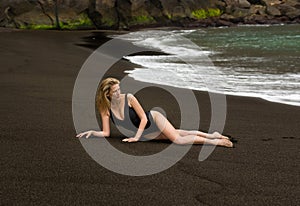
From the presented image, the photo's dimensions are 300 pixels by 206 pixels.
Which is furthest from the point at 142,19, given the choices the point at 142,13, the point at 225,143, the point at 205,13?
the point at 225,143

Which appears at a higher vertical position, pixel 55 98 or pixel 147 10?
pixel 55 98

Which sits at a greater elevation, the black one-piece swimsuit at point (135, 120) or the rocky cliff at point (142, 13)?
the black one-piece swimsuit at point (135, 120)

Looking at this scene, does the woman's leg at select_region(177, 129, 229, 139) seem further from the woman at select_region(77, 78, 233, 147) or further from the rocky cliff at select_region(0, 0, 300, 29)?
the rocky cliff at select_region(0, 0, 300, 29)

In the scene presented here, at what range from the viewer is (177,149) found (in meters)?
5.39

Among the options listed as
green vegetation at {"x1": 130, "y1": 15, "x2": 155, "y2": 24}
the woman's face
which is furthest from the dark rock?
the woman's face

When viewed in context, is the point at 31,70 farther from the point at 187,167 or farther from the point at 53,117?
the point at 187,167

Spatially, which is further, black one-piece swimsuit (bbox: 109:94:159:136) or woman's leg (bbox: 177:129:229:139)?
woman's leg (bbox: 177:129:229:139)

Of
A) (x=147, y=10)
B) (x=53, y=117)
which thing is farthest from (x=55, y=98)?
(x=147, y=10)

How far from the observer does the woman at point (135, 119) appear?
5504mm

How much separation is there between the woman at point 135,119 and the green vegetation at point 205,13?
52.0m

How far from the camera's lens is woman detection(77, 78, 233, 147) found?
550cm

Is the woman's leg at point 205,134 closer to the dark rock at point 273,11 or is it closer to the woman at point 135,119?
the woman at point 135,119

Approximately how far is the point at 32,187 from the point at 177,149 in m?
A: 1.97

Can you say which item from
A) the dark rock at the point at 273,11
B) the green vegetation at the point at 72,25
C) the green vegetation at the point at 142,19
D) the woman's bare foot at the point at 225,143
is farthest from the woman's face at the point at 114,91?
the dark rock at the point at 273,11
